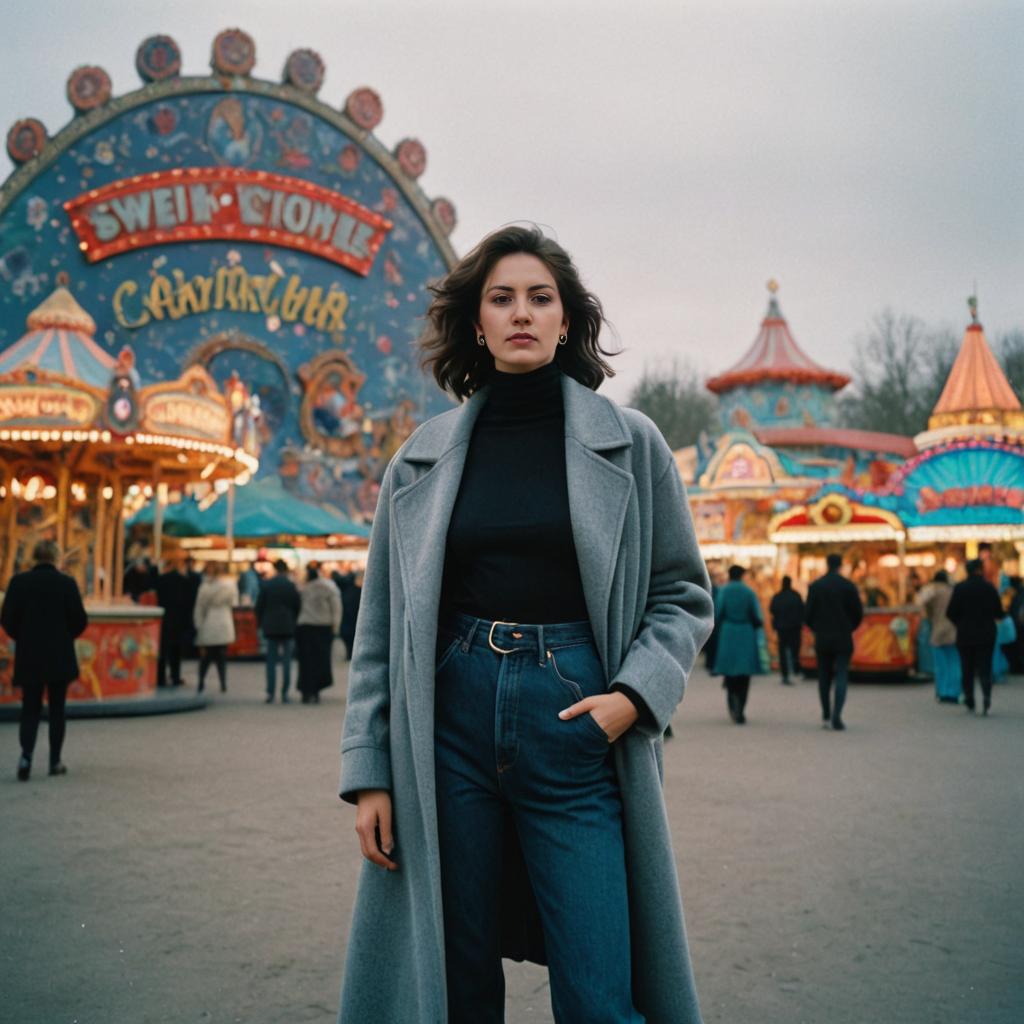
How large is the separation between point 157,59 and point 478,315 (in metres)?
27.2

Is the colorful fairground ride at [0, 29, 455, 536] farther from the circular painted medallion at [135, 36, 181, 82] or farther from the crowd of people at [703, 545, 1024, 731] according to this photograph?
the crowd of people at [703, 545, 1024, 731]

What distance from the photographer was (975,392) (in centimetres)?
2845

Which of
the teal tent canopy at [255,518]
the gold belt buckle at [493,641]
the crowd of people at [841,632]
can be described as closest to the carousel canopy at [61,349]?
the teal tent canopy at [255,518]

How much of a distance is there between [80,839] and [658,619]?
4.77 meters

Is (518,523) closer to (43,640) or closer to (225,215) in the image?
(43,640)

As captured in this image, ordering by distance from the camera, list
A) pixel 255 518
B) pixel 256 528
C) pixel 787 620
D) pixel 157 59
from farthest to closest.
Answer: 1. pixel 157 59
2. pixel 255 518
3. pixel 256 528
4. pixel 787 620

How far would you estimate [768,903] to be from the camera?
4574 millimetres

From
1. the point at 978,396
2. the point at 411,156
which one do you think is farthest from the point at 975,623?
the point at 411,156

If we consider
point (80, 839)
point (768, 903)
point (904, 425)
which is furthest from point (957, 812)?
point (904, 425)

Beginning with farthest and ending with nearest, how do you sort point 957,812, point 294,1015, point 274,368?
point 274,368 < point 957,812 < point 294,1015

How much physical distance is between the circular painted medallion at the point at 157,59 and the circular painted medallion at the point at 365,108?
14.0 ft

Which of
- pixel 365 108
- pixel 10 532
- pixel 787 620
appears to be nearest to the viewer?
pixel 10 532

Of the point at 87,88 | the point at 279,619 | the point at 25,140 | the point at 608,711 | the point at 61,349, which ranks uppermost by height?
the point at 87,88

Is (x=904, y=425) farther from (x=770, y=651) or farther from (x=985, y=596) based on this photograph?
(x=985, y=596)
